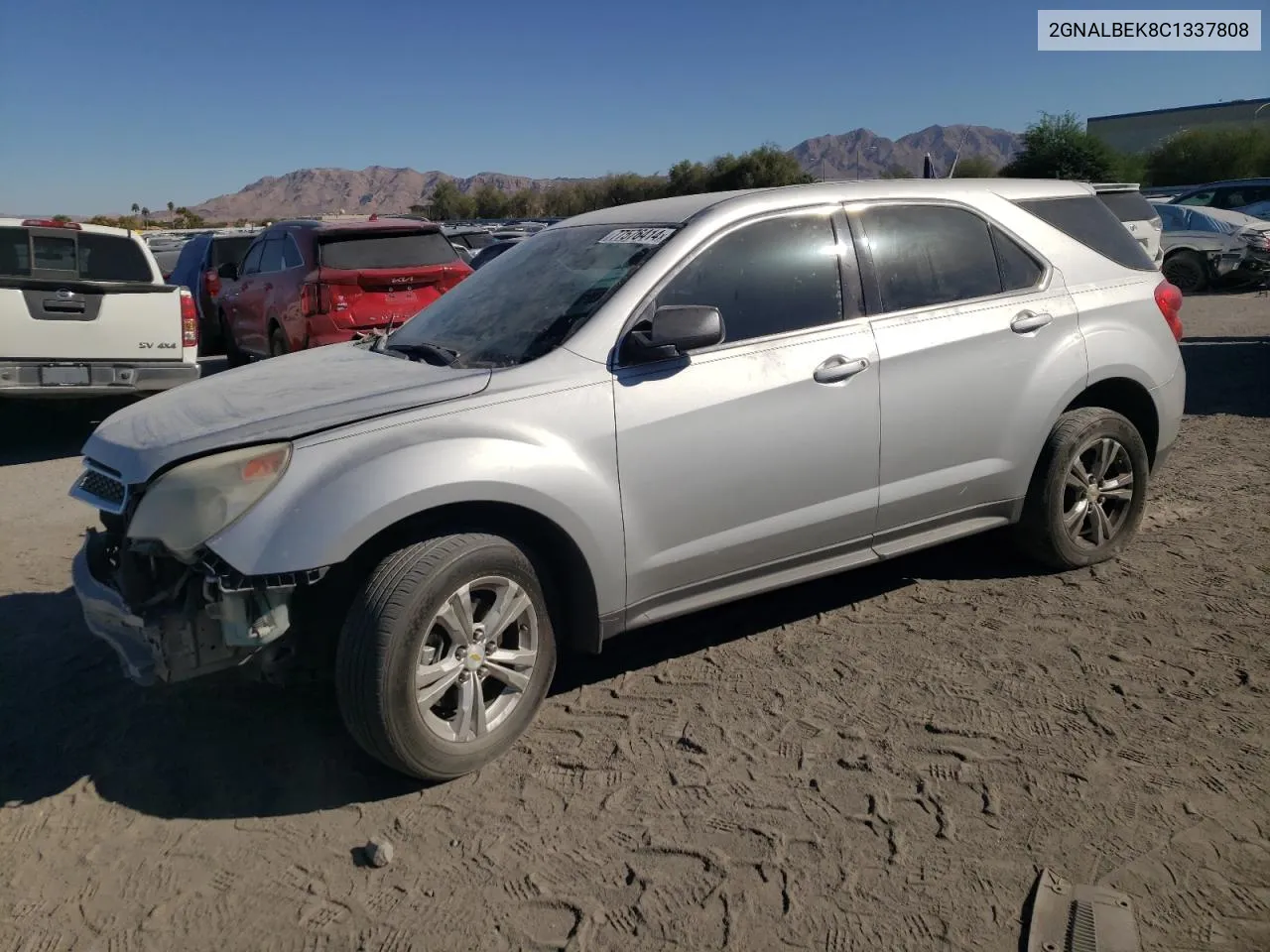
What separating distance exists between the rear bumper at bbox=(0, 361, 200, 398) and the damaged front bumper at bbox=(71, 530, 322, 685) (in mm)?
5408

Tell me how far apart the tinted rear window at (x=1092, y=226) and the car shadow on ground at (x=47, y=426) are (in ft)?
21.4

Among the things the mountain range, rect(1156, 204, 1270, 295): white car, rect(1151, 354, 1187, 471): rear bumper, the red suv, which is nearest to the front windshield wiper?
rect(1151, 354, 1187, 471): rear bumper

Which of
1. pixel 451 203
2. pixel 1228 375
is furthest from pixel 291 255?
pixel 451 203

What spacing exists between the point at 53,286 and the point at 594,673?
6.06 m

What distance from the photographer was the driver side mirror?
11.7 ft

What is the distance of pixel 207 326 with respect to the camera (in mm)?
14227

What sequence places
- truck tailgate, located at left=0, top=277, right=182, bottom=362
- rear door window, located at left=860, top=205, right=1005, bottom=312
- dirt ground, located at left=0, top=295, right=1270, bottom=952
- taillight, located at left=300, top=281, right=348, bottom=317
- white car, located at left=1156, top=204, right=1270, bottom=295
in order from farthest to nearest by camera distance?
white car, located at left=1156, top=204, right=1270, bottom=295 → taillight, located at left=300, top=281, right=348, bottom=317 → truck tailgate, located at left=0, top=277, right=182, bottom=362 → rear door window, located at left=860, top=205, right=1005, bottom=312 → dirt ground, located at left=0, top=295, right=1270, bottom=952

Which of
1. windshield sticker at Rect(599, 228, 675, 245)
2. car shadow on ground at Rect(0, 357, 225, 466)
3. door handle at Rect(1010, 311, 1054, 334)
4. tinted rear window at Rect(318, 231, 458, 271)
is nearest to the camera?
windshield sticker at Rect(599, 228, 675, 245)

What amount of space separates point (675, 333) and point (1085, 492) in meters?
2.44

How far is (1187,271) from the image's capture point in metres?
17.8

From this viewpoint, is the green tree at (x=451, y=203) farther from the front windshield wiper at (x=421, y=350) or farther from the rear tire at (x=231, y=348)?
the front windshield wiper at (x=421, y=350)

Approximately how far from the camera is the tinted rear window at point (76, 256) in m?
8.25

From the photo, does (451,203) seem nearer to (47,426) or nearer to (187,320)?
(47,426)

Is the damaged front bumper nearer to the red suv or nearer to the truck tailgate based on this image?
the truck tailgate
